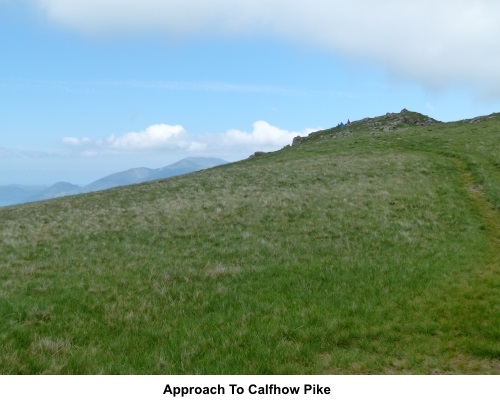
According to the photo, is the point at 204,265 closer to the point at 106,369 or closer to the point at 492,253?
the point at 106,369

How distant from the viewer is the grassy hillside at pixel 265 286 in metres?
8.59

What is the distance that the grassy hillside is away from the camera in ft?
28.2

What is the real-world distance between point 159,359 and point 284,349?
2.46m

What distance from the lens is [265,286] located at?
12836 mm

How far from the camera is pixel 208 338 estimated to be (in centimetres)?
930

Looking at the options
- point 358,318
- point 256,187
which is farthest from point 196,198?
point 358,318

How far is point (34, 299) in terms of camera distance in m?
11.8

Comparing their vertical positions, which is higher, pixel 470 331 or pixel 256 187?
pixel 256 187
